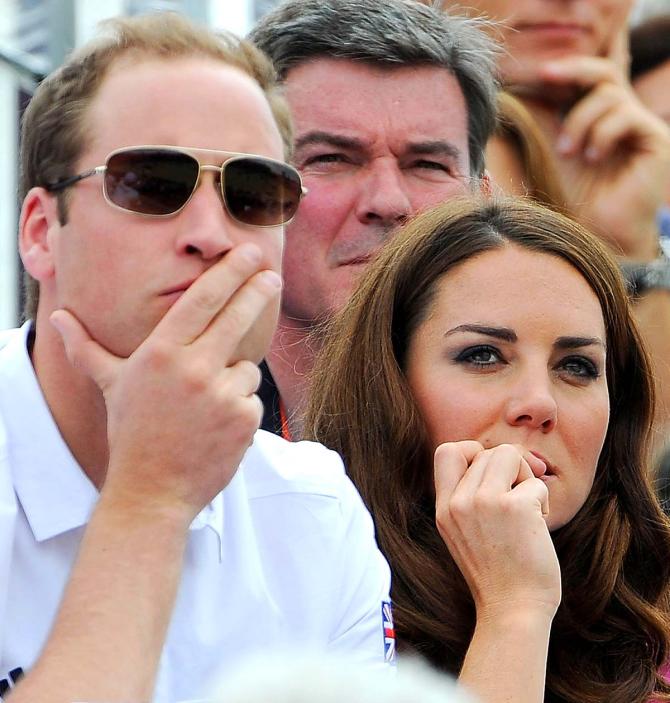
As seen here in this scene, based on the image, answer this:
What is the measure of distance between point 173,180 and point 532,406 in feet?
3.06

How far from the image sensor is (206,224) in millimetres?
2000

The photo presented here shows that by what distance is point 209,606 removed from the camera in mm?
2061

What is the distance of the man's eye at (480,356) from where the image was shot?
2734 millimetres

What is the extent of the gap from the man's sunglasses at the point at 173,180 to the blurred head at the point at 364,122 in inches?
44.1

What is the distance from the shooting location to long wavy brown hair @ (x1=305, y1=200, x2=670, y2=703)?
2.70 m

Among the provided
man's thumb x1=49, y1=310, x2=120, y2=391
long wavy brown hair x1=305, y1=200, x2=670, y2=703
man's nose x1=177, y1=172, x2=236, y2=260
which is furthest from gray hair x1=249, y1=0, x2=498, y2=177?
man's thumb x1=49, y1=310, x2=120, y2=391

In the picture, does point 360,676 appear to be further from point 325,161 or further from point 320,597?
point 325,161

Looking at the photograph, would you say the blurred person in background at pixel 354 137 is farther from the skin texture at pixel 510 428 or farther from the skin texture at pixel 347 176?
the skin texture at pixel 510 428

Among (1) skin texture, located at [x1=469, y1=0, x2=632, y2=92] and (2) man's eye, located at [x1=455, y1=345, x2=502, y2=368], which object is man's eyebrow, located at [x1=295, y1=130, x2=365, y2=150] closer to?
(2) man's eye, located at [x1=455, y1=345, x2=502, y2=368]

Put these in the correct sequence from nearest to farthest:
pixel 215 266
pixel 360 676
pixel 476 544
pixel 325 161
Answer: pixel 360 676
pixel 215 266
pixel 476 544
pixel 325 161

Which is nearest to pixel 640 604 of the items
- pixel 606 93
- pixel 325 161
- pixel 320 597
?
pixel 320 597

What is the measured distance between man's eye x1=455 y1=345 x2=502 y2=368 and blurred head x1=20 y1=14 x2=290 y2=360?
729mm

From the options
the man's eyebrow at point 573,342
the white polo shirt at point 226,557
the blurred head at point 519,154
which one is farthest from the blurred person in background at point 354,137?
the white polo shirt at point 226,557

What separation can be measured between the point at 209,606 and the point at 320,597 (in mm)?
174
